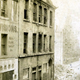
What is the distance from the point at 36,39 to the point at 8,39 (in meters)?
1.69

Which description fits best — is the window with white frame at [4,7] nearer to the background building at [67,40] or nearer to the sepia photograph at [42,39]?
the sepia photograph at [42,39]

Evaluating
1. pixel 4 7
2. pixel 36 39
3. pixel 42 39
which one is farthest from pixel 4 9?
pixel 42 39

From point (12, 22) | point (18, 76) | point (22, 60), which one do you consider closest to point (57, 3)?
point (12, 22)

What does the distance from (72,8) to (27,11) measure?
2262mm

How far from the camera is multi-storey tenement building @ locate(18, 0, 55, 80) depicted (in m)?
5.24

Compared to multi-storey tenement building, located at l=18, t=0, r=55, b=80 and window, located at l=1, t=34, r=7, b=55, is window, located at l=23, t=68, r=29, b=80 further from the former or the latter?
window, located at l=1, t=34, r=7, b=55

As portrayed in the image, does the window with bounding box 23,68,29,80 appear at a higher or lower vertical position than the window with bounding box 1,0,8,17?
lower

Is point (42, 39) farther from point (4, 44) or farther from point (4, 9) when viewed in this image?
point (4, 9)

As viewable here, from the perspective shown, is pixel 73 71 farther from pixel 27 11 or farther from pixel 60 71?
pixel 27 11

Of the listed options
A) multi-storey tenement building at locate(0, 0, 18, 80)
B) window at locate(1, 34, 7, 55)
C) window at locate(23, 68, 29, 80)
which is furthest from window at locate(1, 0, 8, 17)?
window at locate(23, 68, 29, 80)

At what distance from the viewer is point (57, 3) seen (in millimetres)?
6117

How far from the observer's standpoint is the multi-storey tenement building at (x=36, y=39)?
206 inches

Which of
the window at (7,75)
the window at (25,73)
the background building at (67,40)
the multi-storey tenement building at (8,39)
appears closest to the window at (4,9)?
the multi-storey tenement building at (8,39)

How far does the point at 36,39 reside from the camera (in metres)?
5.91
